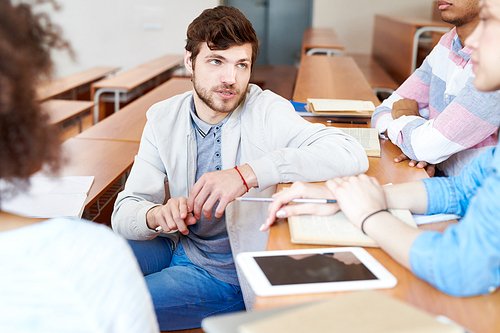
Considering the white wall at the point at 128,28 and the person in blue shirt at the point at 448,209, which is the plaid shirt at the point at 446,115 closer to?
the person in blue shirt at the point at 448,209

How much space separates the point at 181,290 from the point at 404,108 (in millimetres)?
1127

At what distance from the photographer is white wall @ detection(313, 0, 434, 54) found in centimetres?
719

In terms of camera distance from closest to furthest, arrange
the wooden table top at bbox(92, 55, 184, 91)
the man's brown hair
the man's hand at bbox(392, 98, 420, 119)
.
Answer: the man's brown hair
the man's hand at bbox(392, 98, 420, 119)
the wooden table top at bbox(92, 55, 184, 91)

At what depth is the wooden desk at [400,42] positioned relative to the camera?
3.57 metres

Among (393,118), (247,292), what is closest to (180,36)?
(393,118)

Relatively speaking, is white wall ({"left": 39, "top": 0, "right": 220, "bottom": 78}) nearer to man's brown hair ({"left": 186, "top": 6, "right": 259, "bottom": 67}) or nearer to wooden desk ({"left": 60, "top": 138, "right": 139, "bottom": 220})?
wooden desk ({"left": 60, "top": 138, "right": 139, "bottom": 220})

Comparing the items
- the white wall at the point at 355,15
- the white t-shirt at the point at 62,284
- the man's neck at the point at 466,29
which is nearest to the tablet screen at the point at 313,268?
the white t-shirt at the point at 62,284

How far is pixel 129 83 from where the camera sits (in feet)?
14.5

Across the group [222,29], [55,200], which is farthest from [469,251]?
[55,200]

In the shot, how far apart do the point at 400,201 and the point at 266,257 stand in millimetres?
377

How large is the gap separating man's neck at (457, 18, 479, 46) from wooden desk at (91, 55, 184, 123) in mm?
3203

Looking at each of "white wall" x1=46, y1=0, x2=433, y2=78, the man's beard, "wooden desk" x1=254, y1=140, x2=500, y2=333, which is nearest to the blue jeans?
the man's beard

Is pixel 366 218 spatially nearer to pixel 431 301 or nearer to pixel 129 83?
pixel 431 301

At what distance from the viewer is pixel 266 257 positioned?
816mm
